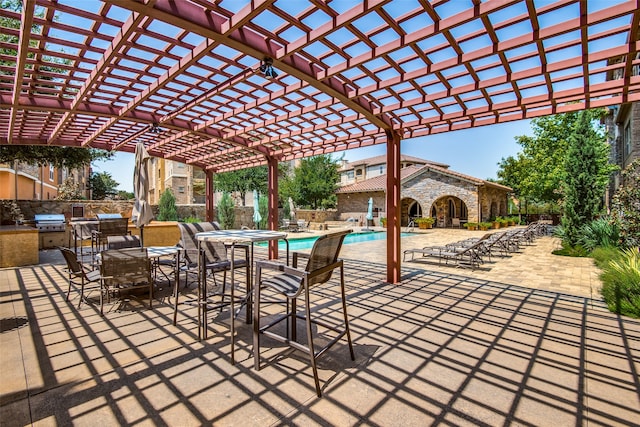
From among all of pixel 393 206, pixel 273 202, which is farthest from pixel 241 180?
pixel 393 206

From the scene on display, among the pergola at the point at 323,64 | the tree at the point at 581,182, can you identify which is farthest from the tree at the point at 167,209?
the tree at the point at 581,182

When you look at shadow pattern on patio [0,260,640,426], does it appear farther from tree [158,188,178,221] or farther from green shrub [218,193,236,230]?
tree [158,188,178,221]

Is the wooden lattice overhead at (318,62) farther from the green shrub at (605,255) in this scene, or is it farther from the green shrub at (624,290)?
the green shrub at (605,255)

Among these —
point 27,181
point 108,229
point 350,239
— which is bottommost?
point 350,239

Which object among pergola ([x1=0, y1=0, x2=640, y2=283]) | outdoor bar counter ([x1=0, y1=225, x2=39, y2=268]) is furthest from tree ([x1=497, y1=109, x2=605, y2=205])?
outdoor bar counter ([x1=0, y1=225, x2=39, y2=268])

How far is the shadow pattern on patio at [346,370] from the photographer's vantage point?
225 cm

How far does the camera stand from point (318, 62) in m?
3.98

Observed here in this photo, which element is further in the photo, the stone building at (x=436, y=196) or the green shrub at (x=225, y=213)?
the stone building at (x=436, y=196)

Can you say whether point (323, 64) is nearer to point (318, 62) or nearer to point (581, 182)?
point (318, 62)

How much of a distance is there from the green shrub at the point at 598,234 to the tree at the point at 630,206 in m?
2.19

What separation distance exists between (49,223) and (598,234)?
17.8 metres

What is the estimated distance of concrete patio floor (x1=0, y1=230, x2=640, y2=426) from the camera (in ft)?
7.39

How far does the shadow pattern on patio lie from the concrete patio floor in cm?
1

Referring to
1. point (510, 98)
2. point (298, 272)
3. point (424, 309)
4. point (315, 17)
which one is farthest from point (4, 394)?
point (510, 98)
